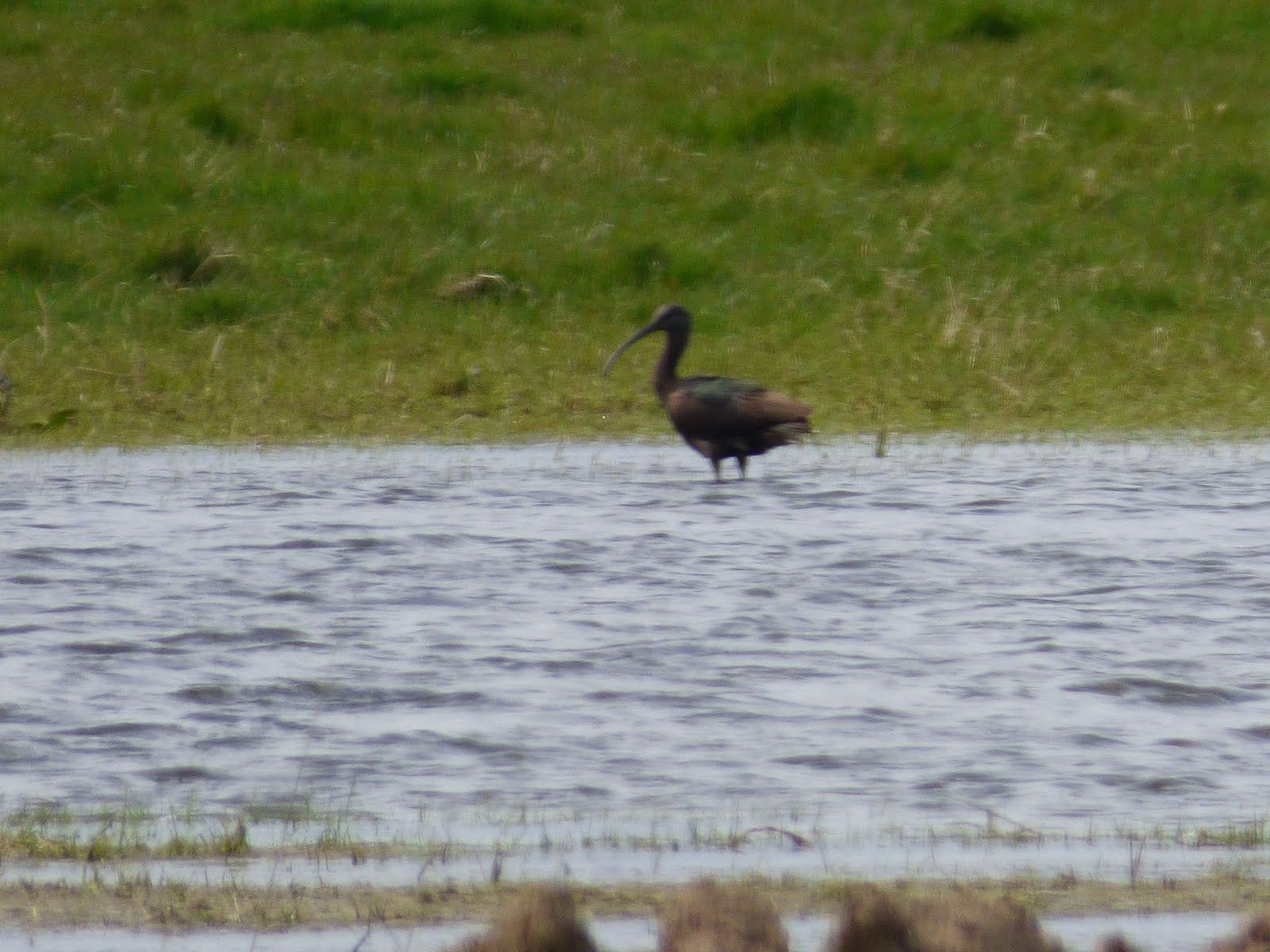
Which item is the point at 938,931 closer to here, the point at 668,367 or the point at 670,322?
the point at 668,367

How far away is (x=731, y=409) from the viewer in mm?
11758

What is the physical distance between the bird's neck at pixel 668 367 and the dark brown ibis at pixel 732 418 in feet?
0.94

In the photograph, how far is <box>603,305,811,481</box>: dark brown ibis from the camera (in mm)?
11750

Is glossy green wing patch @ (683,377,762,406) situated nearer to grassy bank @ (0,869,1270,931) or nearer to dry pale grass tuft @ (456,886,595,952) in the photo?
grassy bank @ (0,869,1270,931)

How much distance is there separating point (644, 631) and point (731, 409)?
3955 millimetres

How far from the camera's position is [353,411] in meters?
13.7

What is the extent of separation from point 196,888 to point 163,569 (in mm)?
4702

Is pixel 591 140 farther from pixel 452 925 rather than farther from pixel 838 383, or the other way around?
pixel 452 925

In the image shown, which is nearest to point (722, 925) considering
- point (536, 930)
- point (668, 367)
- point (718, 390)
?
point (536, 930)

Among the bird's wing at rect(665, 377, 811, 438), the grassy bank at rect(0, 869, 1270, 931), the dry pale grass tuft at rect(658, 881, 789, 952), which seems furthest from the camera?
the bird's wing at rect(665, 377, 811, 438)

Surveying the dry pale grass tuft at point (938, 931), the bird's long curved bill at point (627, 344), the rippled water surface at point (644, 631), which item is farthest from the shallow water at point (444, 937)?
the bird's long curved bill at point (627, 344)

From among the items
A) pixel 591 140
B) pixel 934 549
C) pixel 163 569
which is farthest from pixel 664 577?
pixel 591 140

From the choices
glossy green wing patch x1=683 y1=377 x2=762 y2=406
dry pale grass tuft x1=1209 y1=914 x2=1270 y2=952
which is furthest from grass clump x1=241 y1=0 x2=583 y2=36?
dry pale grass tuft x1=1209 y1=914 x2=1270 y2=952

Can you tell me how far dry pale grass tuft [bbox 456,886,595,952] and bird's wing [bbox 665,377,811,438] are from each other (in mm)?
8821
